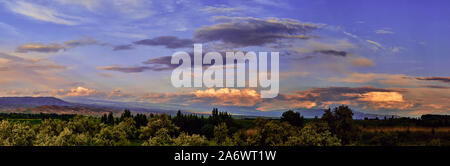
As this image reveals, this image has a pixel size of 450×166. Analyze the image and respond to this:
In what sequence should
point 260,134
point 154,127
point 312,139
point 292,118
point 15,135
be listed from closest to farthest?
point 312,139 → point 260,134 → point 15,135 → point 292,118 → point 154,127

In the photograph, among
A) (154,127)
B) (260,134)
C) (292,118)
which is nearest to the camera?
(260,134)

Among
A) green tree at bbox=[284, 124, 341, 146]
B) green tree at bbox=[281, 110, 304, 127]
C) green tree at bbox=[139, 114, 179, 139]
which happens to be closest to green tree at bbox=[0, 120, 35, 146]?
green tree at bbox=[284, 124, 341, 146]

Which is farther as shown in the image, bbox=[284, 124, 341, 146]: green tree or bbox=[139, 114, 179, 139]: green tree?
bbox=[139, 114, 179, 139]: green tree

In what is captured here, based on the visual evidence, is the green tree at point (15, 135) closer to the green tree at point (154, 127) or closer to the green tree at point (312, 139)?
the green tree at point (312, 139)

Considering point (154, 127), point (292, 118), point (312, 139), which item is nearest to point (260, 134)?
point (312, 139)

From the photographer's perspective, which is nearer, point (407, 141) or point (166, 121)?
point (407, 141)

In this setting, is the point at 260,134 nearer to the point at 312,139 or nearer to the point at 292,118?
the point at 312,139

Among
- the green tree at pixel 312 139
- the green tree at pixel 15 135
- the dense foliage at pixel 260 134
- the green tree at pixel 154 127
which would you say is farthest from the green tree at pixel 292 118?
the green tree at pixel 15 135

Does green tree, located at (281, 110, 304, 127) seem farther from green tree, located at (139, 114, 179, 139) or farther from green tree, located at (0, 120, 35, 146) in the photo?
green tree, located at (0, 120, 35, 146)
